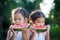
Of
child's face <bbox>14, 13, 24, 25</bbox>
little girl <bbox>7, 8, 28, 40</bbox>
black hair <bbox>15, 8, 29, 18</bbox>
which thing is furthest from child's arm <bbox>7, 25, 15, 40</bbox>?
black hair <bbox>15, 8, 29, 18</bbox>

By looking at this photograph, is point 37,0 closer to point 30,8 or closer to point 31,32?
point 30,8

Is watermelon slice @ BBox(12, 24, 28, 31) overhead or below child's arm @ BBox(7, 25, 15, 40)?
overhead

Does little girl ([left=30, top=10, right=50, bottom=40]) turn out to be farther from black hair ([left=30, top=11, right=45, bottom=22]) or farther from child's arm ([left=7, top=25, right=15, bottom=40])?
child's arm ([left=7, top=25, right=15, bottom=40])

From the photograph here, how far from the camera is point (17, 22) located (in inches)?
94.3

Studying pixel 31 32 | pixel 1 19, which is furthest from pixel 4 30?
pixel 31 32

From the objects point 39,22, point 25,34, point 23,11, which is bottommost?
point 25,34

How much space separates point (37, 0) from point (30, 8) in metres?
0.12

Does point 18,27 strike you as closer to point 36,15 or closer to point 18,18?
point 18,18

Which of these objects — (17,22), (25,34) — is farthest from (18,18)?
(25,34)

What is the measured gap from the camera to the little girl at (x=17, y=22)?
238 centimetres

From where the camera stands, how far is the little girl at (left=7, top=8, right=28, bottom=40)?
2383 mm

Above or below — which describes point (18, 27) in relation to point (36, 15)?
below

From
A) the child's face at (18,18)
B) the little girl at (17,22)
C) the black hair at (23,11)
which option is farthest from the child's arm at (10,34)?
the black hair at (23,11)

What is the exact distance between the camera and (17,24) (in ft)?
7.86
